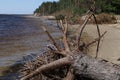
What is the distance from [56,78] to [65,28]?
1.40 meters

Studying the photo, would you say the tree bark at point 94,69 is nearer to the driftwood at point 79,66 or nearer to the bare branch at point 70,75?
the driftwood at point 79,66

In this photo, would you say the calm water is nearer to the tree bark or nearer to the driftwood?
the driftwood

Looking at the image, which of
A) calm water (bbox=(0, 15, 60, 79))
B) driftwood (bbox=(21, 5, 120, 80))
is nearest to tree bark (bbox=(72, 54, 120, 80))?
driftwood (bbox=(21, 5, 120, 80))

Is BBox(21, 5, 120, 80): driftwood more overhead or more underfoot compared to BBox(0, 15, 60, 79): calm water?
more overhead

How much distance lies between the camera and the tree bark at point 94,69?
24.3ft

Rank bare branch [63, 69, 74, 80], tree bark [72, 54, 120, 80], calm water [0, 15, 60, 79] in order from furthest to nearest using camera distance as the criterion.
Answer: calm water [0, 15, 60, 79] < bare branch [63, 69, 74, 80] < tree bark [72, 54, 120, 80]

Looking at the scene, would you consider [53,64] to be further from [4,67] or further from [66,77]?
[4,67]

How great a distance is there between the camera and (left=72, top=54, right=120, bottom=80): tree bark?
7.40m

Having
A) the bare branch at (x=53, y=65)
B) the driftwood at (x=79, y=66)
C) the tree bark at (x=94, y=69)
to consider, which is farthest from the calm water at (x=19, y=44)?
the tree bark at (x=94, y=69)

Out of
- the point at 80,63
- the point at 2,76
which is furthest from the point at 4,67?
the point at 80,63

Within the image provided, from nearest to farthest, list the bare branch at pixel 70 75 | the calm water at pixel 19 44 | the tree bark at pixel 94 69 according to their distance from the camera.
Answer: the tree bark at pixel 94 69 → the bare branch at pixel 70 75 → the calm water at pixel 19 44

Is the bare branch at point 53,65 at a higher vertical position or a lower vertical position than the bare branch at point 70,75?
higher

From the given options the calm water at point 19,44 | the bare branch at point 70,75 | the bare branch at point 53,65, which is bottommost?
the calm water at point 19,44

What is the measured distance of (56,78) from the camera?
825 centimetres
